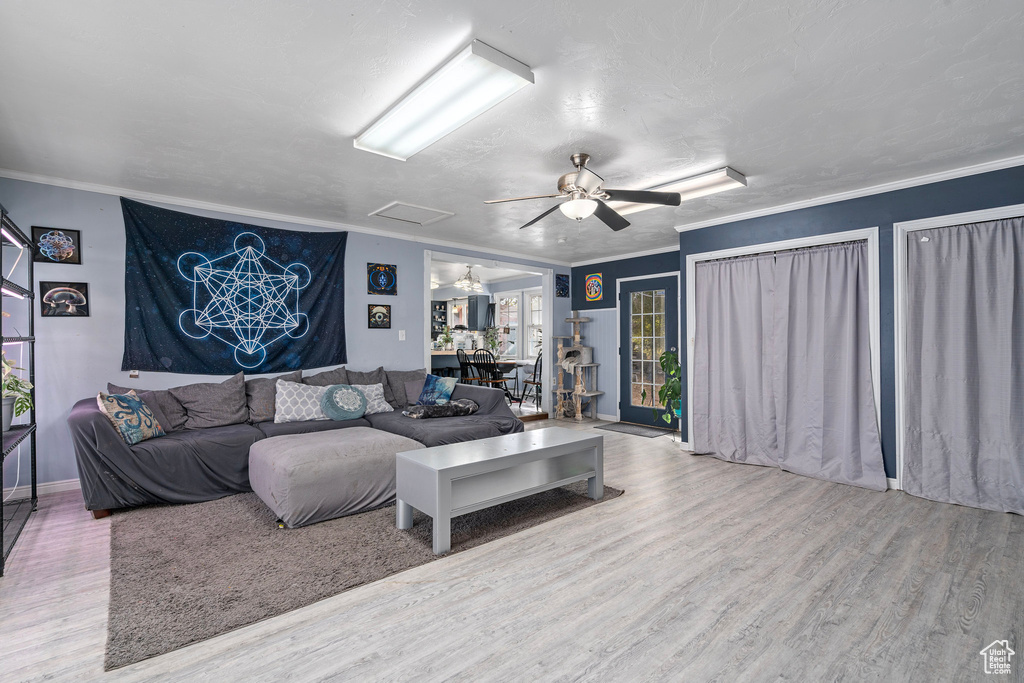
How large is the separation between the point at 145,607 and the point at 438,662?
134cm

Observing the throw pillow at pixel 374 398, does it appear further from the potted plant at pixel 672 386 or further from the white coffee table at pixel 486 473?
the potted plant at pixel 672 386

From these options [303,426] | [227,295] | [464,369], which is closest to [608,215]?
[303,426]

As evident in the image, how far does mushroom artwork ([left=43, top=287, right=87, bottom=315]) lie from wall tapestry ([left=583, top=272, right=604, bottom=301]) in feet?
18.5

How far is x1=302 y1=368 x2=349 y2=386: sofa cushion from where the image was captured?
465cm

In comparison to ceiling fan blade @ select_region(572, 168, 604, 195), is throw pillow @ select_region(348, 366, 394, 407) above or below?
below

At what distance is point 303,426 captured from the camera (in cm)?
399

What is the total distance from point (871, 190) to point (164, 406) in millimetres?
5724

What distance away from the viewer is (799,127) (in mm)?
2783

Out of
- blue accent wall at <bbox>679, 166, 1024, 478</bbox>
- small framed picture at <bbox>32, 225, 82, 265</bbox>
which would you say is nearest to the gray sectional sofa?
small framed picture at <bbox>32, 225, 82, 265</bbox>

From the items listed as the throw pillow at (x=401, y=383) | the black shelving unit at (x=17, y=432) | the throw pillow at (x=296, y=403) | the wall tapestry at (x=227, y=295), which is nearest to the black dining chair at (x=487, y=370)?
the throw pillow at (x=401, y=383)

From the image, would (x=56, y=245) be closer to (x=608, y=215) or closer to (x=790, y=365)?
(x=608, y=215)

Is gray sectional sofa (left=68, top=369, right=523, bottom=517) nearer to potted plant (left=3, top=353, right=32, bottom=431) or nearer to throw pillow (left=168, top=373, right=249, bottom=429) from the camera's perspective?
throw pillow (left=168, top=373, right=249, bottom=429)

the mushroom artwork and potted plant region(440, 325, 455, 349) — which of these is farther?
potted plant region(440, 325, 455, 349)

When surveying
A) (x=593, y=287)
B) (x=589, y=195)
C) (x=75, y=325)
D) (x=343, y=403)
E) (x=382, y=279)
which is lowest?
(x=343, y=403)
